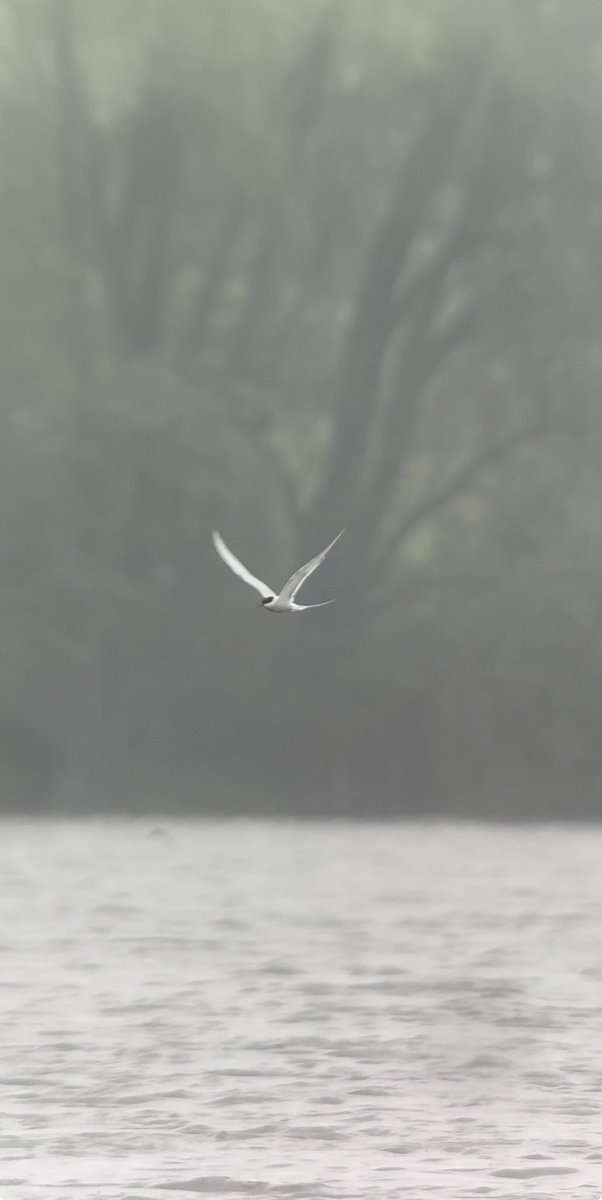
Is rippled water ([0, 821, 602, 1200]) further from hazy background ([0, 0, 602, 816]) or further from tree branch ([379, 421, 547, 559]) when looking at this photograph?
tree branch ([379, 421, 547, 559])

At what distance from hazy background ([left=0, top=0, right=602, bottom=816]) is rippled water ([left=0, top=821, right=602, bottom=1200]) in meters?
3.96

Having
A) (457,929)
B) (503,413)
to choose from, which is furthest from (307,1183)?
(503,413)

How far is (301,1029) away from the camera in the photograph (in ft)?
34.4

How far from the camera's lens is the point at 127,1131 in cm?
807

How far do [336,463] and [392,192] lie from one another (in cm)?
369

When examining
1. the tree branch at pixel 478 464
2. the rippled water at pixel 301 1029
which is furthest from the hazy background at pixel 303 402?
the rippled water at pixel 301 1029

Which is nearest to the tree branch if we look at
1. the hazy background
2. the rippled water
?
the hazy background

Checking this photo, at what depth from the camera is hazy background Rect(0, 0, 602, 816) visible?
22984 millimetres

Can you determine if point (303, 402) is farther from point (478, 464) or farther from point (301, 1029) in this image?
point (301, 1029)

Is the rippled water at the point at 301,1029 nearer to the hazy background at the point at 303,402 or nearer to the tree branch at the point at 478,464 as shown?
the hazy background at the point at 303,402

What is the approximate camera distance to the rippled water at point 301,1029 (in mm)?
7500

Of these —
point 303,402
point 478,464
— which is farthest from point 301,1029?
point 303,402

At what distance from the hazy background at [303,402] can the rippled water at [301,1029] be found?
396 centimetres

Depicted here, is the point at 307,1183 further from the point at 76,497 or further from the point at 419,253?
the point at 419,253
